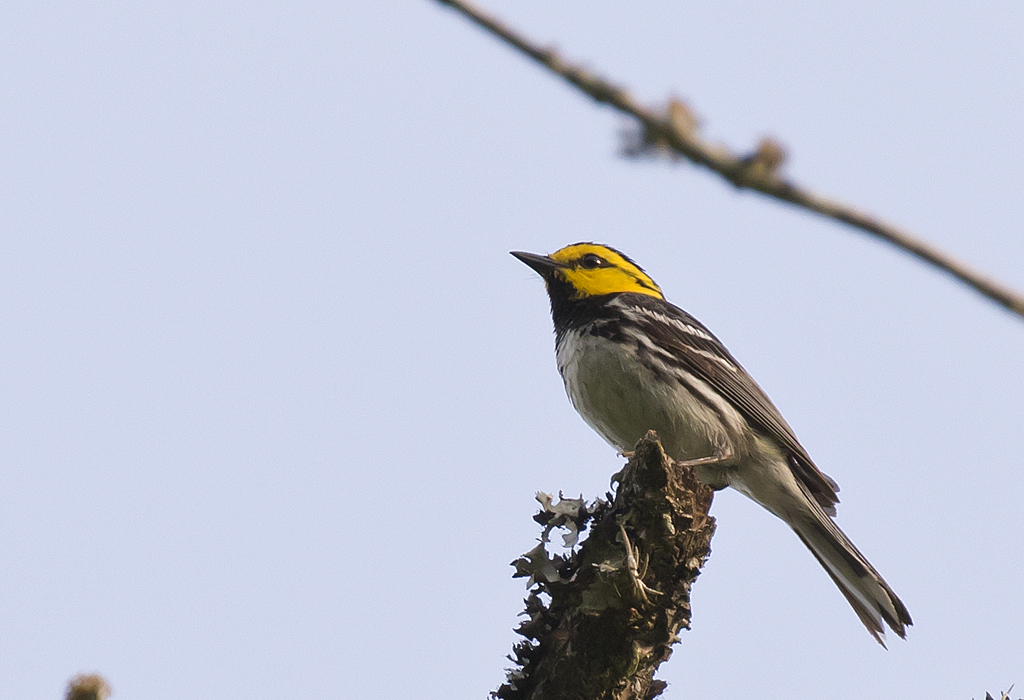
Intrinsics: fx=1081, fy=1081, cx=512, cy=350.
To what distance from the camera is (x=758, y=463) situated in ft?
23.4

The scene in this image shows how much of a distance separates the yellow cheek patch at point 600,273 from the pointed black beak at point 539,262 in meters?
0.08

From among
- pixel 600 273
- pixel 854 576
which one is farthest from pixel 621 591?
pixel 600 273

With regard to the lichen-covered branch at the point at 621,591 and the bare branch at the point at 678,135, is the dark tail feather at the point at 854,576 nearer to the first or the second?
the lichen-covered branch at the point at 621,591

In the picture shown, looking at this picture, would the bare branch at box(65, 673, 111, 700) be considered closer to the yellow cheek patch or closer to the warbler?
the warbler

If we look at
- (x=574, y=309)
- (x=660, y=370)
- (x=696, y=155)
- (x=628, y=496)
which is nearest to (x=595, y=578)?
(x=628, y=496)

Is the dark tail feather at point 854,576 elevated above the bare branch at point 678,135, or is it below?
above

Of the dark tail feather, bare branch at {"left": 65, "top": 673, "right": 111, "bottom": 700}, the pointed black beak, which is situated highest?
the pointed black beak

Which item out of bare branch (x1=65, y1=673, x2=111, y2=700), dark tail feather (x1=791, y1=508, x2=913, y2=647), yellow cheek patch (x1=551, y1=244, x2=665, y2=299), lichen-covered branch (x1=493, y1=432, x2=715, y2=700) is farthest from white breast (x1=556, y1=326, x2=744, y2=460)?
bare branch (x1=65, y1=673, x2=111, y2=700)

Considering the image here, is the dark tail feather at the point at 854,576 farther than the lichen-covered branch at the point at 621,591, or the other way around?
the dark tail feather at the point at 854,576

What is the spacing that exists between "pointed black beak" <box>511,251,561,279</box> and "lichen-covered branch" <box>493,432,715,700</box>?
377cm

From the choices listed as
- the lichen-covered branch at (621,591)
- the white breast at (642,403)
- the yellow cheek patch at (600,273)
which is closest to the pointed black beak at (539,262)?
the yellow cheek patch at (600,273)

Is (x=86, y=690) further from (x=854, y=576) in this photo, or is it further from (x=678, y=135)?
(x=854, y=576)

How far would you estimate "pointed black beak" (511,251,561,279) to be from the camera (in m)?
8.23

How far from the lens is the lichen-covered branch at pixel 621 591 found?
14.1 ft
